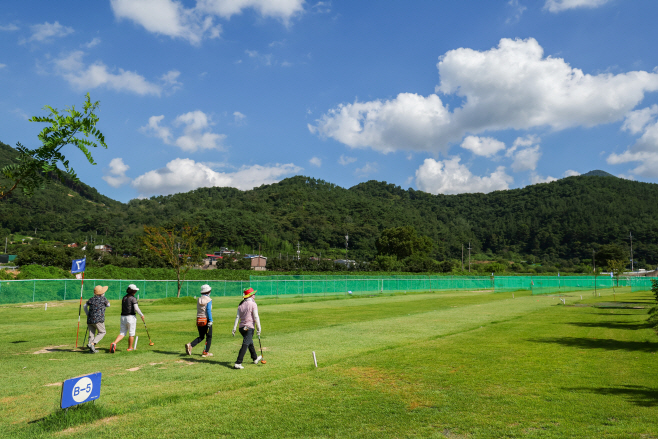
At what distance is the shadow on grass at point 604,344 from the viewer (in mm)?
13453

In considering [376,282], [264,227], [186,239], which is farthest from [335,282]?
[264,227]

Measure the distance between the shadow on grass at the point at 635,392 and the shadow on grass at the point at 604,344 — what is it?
5.64m

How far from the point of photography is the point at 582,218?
14512cm

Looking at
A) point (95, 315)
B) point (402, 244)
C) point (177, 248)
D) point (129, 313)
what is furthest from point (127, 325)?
point (402, 244)

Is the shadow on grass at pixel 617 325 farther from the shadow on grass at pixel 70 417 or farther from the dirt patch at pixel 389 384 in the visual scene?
the shadow on grass at pixel 70 417

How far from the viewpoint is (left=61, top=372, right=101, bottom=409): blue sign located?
6.15 m

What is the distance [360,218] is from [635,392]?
156659mm

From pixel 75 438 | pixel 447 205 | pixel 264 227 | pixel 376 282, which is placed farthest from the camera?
pixel 447 205

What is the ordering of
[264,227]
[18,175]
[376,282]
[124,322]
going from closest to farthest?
Answer: 1. [18,175]
2. [124,322]
3. [376,282]
4. [264,227]

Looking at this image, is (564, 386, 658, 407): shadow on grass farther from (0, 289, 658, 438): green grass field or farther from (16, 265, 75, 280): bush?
(16, 265, 75, 280): bush

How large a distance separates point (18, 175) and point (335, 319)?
69.1ft

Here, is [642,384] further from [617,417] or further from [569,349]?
[569,349]

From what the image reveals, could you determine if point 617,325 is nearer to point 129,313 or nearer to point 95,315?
point 129,313

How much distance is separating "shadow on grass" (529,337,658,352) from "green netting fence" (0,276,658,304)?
29.8 metres
